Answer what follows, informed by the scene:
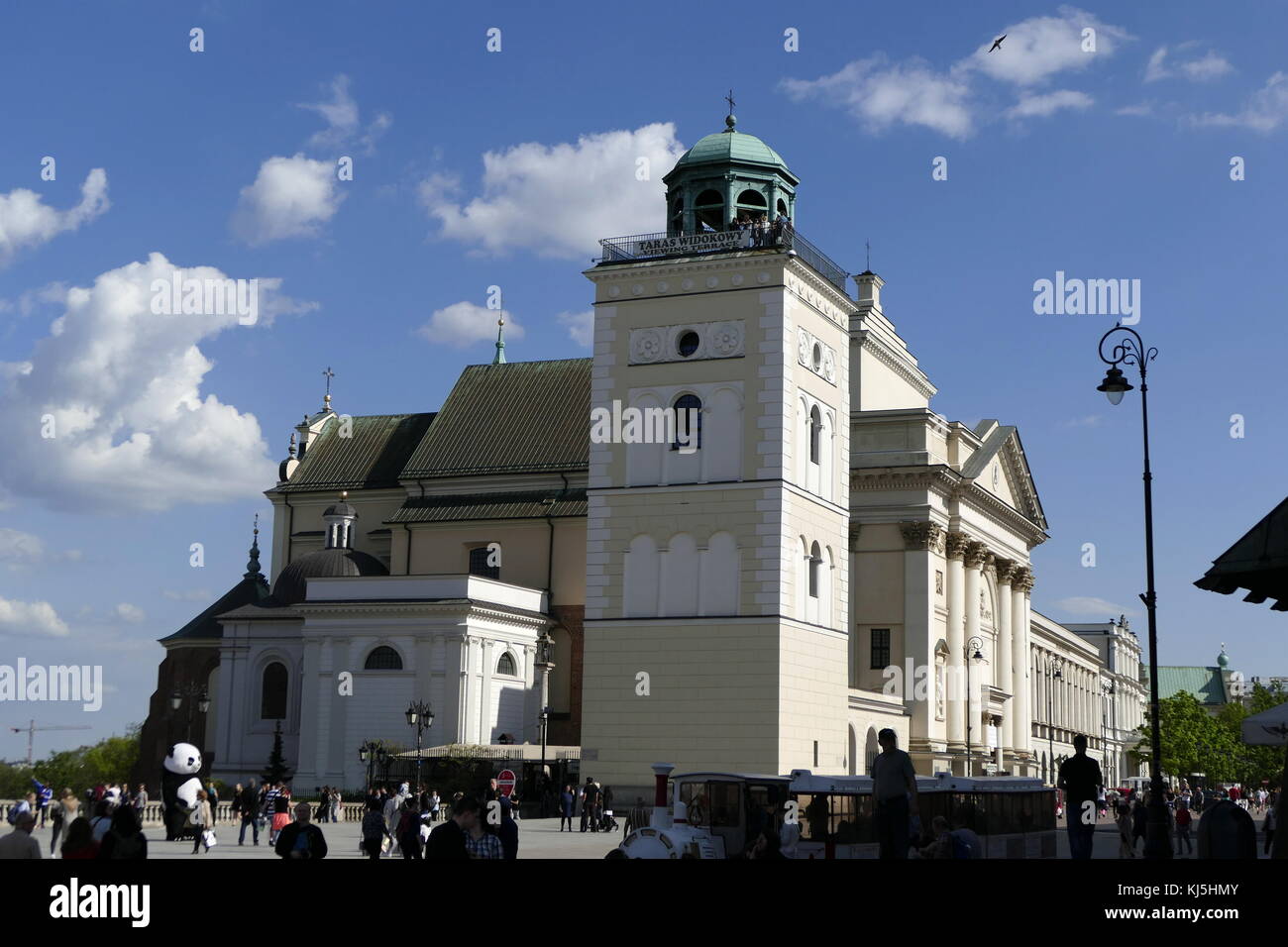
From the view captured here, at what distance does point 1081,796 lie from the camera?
20.9 meters

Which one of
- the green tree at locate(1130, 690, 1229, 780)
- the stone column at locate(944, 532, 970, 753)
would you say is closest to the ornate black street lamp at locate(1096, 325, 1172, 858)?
the stone column at locate(944, 532, 970, 753)

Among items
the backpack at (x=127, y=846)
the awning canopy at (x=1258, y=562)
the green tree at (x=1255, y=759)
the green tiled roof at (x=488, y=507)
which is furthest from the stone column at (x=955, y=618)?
the green tree at (x=1255, y=759)

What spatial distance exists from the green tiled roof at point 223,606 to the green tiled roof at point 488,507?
25.7 feet

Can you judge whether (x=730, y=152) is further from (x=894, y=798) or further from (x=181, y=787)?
(x=894, y=798)

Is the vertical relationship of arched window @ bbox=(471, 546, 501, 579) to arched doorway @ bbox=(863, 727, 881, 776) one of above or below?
above

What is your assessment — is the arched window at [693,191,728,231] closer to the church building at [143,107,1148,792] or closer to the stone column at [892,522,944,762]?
the church building at [143,107,1148,792]

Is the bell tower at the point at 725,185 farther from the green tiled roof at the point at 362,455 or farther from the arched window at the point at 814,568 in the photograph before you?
the green tiled roof at the point at 362,455

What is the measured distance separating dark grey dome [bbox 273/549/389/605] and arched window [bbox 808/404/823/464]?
72.0 ft

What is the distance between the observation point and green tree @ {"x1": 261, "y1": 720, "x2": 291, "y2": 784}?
6141cm

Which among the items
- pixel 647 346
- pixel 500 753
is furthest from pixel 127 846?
pixel 500 753

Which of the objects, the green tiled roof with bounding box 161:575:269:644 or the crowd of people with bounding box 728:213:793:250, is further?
the green tiled roof with bounding box 161:575:269:644

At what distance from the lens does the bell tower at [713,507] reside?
51625mm

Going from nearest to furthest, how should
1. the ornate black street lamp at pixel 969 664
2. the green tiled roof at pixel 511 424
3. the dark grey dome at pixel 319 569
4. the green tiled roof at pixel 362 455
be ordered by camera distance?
the ornate black street lamp at pixel 969 664 → the dark grey dome at pixel 319 569 → the green tiled roof at pixel 511 424 → the green tiled roof at pixel 362 455
